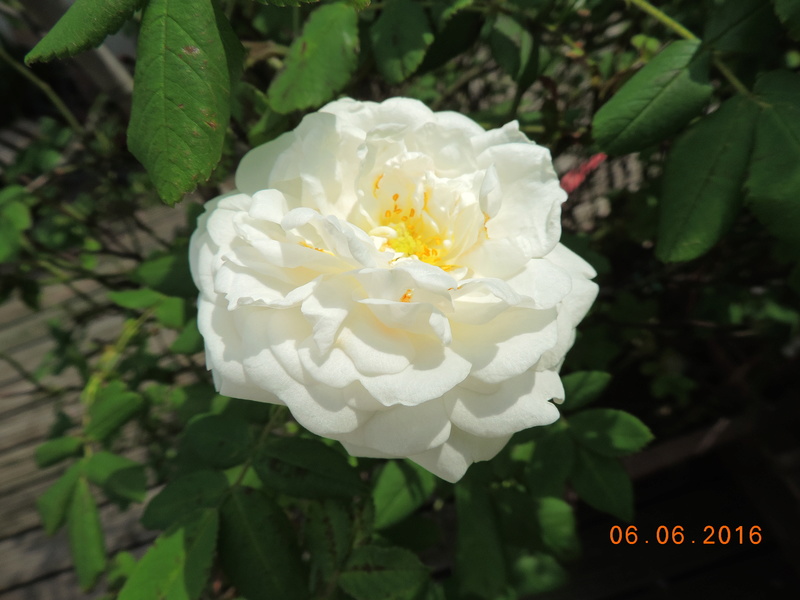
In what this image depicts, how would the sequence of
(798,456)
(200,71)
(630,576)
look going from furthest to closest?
(630,576) → (798,456) → (200,71)

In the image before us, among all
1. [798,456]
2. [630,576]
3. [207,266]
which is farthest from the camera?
[630,576]

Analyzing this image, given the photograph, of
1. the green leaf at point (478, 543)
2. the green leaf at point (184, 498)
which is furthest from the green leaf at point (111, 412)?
the green leaf at point (478, 543)

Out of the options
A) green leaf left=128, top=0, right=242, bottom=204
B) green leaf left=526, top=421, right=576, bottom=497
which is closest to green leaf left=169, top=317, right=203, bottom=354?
green leaf left=128, top=0, right=242, bottom=204

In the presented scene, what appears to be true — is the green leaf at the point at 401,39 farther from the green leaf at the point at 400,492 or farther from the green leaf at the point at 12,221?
the green leaf at the point at 12,221

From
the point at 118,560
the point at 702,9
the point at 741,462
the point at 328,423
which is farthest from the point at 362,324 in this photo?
the point at 741,462

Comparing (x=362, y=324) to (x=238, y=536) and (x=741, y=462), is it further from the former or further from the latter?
(x=741, y=462)
